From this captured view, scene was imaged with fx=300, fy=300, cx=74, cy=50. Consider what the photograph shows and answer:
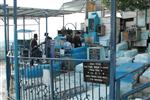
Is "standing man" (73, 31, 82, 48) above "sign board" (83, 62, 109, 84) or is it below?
above

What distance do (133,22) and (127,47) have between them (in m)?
1.19

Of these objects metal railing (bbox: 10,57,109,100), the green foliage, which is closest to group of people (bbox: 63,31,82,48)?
the green foliage

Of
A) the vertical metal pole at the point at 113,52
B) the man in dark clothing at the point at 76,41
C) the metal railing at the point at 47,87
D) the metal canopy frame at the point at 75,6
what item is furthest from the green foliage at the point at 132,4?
the vertical metal pole at the point at 113,52

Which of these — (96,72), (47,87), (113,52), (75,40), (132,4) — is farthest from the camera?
(75,40)

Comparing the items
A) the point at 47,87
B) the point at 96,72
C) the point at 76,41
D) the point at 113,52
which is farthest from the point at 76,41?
the point at 113,52

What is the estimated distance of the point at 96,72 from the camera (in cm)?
376

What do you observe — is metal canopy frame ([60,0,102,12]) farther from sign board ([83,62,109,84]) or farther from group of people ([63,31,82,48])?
sign board ([83,62,109,84])

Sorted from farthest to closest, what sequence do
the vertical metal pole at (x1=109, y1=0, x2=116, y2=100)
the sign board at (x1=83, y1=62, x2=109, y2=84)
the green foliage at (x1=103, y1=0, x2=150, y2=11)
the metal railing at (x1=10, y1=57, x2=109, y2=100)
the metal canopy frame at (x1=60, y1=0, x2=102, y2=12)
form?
the metal canopy frame at (x1=60, y1=0, x2=102, y2=12) → the green foliage at (x1=103, y1=0, x2=150, y2=11) → the metal railing at (x1=10, y1=57, x2=109, y2=100) → the sign board at (x1=83, y1=62, x2=109, y2=84) → the vertical metal pole at (x1=109, y1=0, x2=116, y2=100)

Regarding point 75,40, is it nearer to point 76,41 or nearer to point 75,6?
point 76,41

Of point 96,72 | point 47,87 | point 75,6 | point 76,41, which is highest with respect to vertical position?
point 75,6

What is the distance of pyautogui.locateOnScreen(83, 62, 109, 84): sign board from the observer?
12.1ft

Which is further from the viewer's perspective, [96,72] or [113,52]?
[96,72]

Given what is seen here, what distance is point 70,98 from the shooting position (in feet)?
17.1

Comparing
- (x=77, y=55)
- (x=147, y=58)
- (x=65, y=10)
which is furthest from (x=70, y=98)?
(x=65, y=10)
